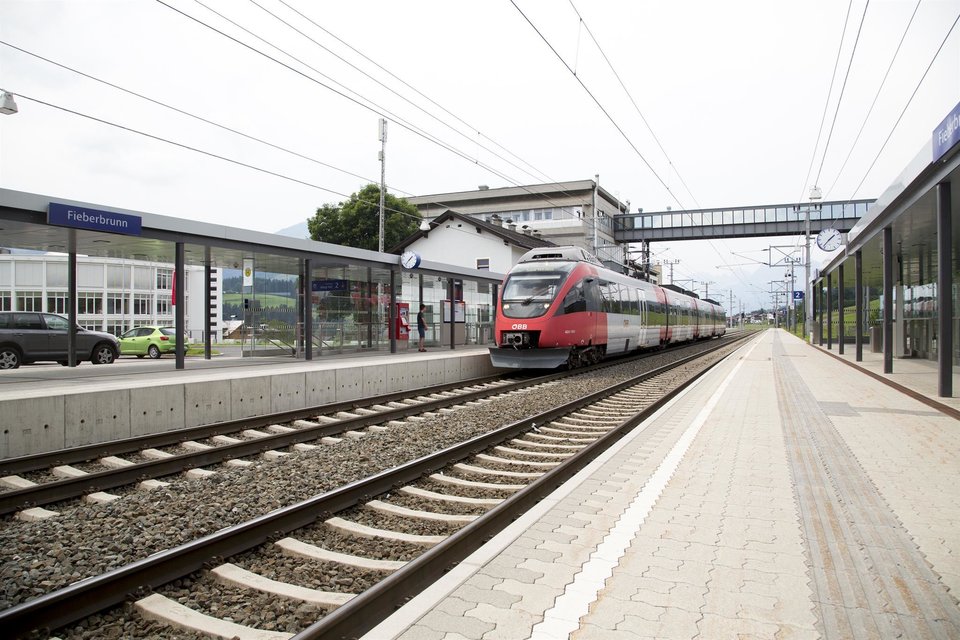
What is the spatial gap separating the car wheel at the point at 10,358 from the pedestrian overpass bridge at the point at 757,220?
157 ft

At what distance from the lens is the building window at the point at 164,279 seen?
196 feet

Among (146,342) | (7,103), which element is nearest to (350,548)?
(7,103)

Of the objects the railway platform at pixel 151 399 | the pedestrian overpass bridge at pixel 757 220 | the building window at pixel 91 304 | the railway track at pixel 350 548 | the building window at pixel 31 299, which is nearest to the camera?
the railway track at pixel 350 548

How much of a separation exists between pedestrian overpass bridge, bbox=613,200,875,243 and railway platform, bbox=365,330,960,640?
49928mm

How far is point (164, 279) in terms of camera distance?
60906mm

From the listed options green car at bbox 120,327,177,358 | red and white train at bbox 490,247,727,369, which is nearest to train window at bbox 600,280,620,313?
red and white train at bbox 490,247,727,369

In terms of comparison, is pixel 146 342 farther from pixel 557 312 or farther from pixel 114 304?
pixel 114 304

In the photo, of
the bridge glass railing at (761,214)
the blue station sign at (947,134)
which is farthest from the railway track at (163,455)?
the bridge glass railing at (761,214)

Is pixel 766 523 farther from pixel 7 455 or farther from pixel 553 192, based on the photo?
pixel 553 192

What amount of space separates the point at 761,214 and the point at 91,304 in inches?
2241

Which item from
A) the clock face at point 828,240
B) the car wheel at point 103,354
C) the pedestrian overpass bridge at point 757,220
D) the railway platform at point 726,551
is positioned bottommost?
the railway platform at point 726,551

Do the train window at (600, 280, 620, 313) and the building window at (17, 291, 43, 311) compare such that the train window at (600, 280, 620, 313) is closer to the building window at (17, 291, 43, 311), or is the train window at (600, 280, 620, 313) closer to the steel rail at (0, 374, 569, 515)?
the steel rail at (0, 374, 569, 515)

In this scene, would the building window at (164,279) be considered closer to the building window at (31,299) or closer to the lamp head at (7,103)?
the building window at (31,299)

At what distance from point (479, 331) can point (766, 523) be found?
25215mm
